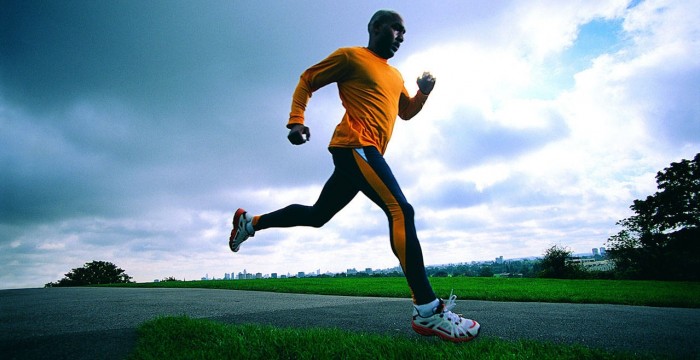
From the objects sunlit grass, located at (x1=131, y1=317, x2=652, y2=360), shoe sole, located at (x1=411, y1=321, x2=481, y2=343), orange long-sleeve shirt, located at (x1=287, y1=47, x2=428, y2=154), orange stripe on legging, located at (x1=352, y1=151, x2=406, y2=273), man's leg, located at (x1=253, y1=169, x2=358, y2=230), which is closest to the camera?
sunlit grass, located at (x1=131, y1=317, x2=652, y2=360)

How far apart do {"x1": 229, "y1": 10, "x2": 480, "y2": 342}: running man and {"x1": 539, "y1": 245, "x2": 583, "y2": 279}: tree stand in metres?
29.2

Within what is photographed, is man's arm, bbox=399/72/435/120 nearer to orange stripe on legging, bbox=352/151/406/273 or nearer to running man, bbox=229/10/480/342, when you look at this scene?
running man, bbox=229/10/480/342

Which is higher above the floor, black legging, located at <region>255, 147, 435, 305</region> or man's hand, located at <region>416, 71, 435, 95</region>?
man's hand, located at <region>416, 71, 435, 95</region>

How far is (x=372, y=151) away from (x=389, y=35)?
1100 mm

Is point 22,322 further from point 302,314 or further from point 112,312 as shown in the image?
point 302,314

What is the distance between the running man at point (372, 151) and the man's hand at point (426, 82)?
0.32 m

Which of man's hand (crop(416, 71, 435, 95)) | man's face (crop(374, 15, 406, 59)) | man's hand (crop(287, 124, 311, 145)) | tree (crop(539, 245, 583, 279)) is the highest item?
man's face (crop(374, 15, 406, 59))

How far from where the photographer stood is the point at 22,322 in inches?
148

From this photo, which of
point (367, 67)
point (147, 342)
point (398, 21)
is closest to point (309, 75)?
point (367, 67)

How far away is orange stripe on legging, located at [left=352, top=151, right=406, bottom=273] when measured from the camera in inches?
100

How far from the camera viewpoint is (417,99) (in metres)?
3.64

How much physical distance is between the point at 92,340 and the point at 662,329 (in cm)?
495

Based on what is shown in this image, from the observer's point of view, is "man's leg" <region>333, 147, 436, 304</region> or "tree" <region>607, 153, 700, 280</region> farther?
"tree" <region>607, 153, 700, 280</region>

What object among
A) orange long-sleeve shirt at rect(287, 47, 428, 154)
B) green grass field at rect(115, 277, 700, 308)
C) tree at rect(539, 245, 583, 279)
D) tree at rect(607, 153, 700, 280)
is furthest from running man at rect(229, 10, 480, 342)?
tree at rect(607, 153, 700, 280)
